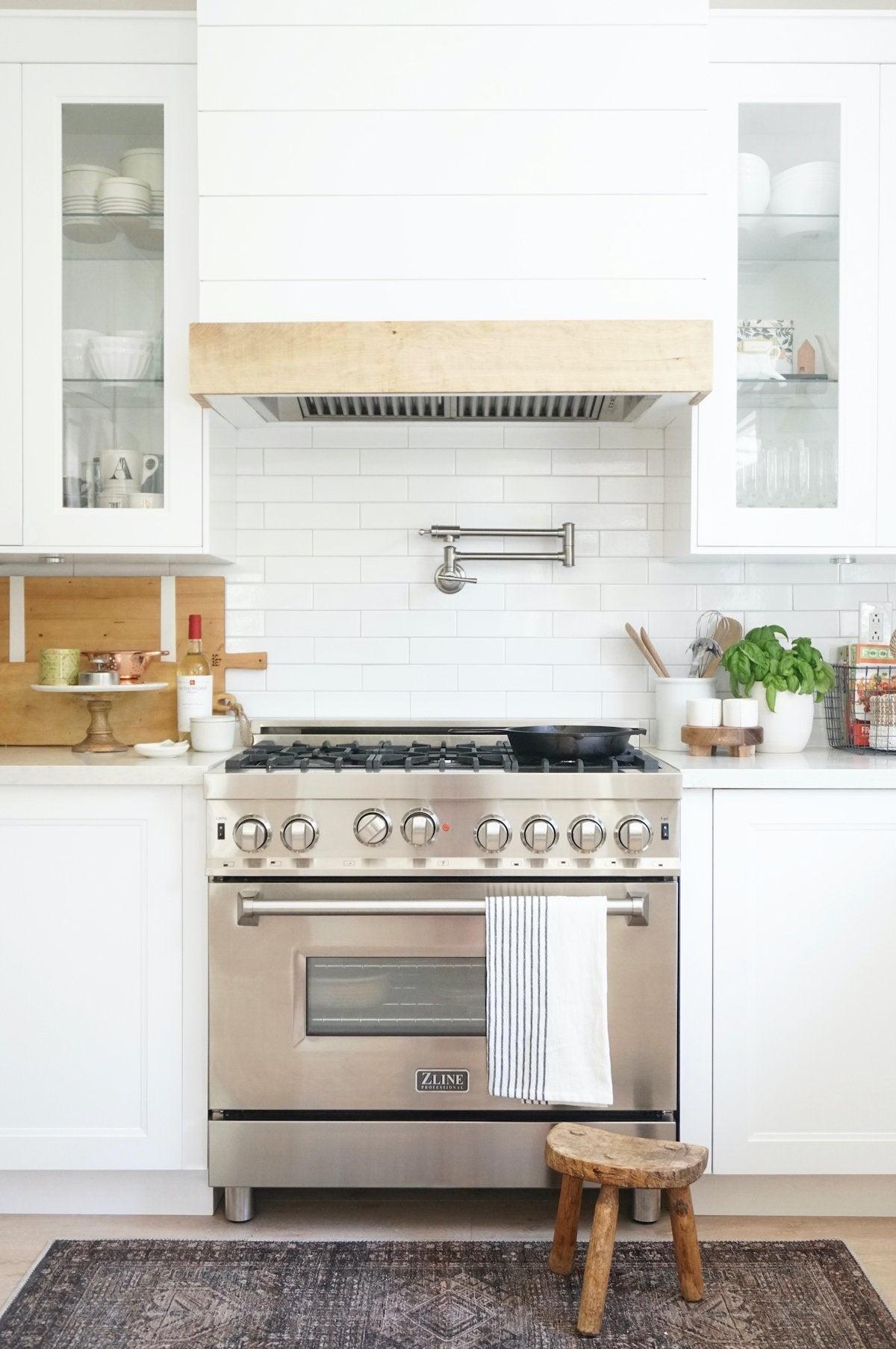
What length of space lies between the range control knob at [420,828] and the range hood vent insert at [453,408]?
38.3 inches

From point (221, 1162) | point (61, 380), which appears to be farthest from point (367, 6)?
point (221, 1162)

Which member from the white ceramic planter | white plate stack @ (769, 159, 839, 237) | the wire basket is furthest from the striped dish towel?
white plate stack @ (769, 159, 839, 237)

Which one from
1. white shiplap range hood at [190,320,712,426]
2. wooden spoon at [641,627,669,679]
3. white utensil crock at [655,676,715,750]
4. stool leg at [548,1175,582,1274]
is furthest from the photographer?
wooden spoon at [641,627,669,679]

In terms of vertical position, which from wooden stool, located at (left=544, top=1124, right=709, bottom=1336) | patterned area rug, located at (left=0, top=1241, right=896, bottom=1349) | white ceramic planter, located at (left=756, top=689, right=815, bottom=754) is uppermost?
white ceramic planter, located at (left=756, top=689, right=815, bottom=754)

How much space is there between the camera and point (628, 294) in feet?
7.25

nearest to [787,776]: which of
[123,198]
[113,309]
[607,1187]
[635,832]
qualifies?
[635,832]

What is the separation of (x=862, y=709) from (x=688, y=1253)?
1.35m

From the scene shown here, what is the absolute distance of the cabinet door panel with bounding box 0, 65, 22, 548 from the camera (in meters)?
2.32

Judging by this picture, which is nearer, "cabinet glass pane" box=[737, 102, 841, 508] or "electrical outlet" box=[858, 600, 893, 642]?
"cabinet glass pane" box=[737, 102, 841, 508]

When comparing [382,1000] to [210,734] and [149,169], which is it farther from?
[149,169]

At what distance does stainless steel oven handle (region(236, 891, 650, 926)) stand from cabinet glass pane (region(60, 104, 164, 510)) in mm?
944

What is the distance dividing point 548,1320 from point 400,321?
1966 millimetres

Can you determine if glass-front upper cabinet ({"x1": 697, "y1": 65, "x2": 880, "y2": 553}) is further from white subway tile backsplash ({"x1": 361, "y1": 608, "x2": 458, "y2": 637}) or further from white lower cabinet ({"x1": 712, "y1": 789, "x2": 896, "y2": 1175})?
white subway tile backsplash ({"x1": 361, "y1": 608, "x2": 458, "y2": 637})

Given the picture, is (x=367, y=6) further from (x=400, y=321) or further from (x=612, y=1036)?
(x=612, y=1036)
